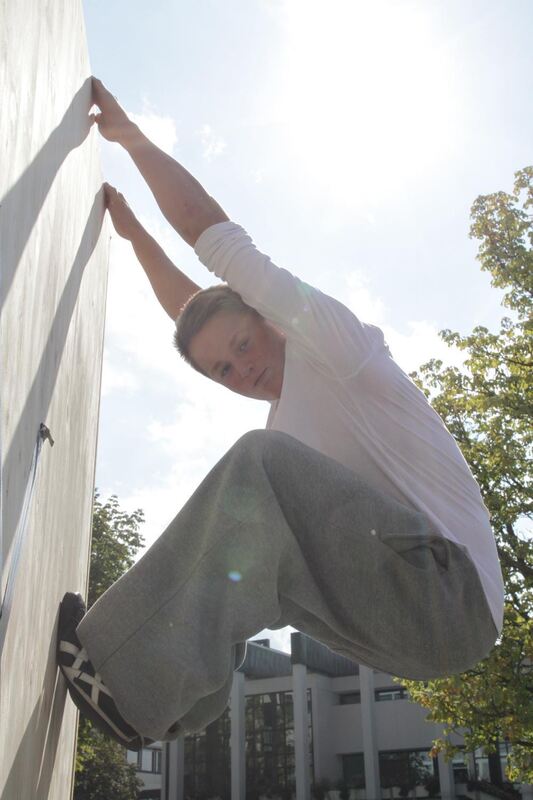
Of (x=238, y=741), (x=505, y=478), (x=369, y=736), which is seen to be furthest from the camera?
(x=238, y=741)

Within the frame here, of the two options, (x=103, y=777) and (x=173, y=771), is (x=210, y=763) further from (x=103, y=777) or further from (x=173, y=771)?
(x=103, y=777)

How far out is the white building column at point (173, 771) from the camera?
31.8 metres

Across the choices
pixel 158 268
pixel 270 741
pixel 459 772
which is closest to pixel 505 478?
pixel 158 268

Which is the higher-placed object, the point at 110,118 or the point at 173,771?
the point at 110,118

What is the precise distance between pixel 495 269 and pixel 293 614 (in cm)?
861

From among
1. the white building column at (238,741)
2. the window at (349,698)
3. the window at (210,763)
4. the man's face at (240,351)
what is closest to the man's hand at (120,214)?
the man's face at (240,351)

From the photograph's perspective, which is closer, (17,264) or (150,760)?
(17,264)

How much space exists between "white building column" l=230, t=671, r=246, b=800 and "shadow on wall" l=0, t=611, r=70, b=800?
29241mm

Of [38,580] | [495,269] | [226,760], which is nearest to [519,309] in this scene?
[495,269]

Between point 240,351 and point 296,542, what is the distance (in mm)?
678

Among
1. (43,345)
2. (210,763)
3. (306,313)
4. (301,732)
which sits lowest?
(210,763)

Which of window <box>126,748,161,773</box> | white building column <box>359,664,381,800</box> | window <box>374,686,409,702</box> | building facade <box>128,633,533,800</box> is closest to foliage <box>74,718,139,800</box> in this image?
building facade <box>128,633,533,800</box>

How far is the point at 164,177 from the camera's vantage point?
2.60 m

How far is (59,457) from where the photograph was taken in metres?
2.04
